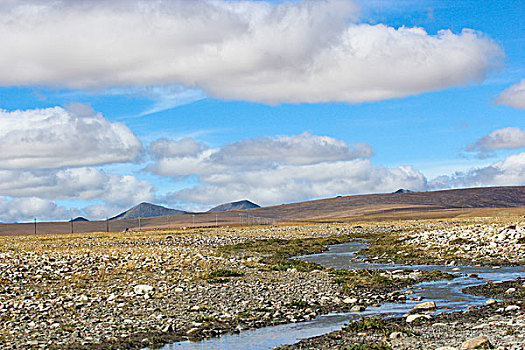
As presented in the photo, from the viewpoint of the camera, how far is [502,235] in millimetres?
40469

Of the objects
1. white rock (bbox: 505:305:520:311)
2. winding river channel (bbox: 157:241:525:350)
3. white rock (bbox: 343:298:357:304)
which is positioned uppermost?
white rock (bbox: 343:298:357:304)

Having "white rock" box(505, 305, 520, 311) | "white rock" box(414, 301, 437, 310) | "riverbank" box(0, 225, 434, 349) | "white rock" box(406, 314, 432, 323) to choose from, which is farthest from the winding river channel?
"white rock" box(505, 305, 520, 311)

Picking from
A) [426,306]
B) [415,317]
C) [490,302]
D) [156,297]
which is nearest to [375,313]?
[426,306]

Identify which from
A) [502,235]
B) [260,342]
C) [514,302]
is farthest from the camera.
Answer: [502,235]

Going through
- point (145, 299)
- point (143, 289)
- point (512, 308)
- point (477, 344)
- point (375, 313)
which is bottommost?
point (375, 313)

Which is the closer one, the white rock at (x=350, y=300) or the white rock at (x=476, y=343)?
the white rock at (x=476, y=343)

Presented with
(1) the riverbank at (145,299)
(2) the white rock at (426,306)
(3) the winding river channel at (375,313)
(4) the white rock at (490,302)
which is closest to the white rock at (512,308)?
(4) the white rock at (490,302)

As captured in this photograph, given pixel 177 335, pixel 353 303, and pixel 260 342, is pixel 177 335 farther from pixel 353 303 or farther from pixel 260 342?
pixel 353 303

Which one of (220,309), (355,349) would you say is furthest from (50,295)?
(355,349)

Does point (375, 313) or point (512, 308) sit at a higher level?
point (512, 308)

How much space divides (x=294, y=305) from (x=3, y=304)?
398 inches

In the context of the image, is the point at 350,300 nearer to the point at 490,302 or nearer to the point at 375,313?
the point at 375,313

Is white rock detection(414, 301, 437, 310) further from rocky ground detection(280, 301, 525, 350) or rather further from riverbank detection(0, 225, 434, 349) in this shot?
riverbank detection(0, 225, 434, 349)

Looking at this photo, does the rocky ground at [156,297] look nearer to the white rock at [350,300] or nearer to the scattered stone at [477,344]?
the white rock at [350,300]
